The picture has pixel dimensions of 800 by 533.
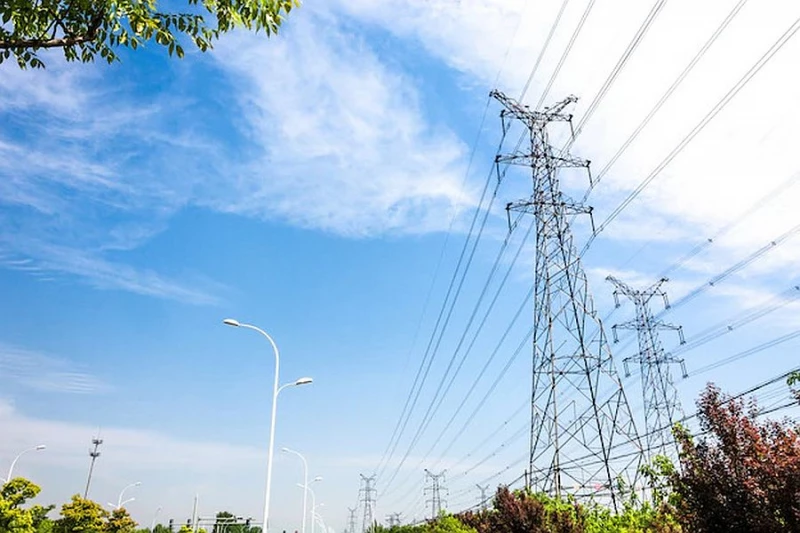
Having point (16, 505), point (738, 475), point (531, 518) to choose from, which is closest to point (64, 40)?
point (738, 475)

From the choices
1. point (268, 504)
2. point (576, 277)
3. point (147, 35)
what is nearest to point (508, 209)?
point (576, 277)

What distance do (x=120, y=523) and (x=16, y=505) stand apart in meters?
11.9

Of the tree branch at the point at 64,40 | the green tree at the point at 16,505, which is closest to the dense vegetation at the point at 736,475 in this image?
the tree branch at the point at 64,40

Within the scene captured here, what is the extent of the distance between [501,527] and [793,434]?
10708 millimetres

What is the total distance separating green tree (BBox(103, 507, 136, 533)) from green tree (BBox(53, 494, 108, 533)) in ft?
6.78

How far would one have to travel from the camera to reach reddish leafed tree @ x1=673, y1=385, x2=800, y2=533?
6434mm

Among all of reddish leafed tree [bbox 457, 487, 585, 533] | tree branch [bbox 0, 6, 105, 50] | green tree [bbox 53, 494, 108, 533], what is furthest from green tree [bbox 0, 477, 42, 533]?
tree branch [bbox 0, 6, 105, 50]

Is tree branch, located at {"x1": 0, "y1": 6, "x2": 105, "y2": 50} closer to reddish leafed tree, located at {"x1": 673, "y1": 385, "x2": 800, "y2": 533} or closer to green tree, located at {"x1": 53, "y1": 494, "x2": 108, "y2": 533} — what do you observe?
reddish leafed tree, located at {"x1": 673, "y1": 385, "x2": 800, "y2": 533}

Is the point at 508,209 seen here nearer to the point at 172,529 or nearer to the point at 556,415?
the point at 556,415

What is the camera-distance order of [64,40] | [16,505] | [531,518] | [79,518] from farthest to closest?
1. [79,518]
2. [16,505]
3. [531,518]
4. [64,40]

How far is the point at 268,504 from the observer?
19.5 m

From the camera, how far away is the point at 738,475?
7.18 metres

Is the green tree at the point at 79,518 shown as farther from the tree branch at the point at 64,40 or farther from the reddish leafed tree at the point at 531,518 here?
the tree branch at the point at 64,40

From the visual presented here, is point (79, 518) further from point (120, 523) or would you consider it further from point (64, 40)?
point (64, 40)
